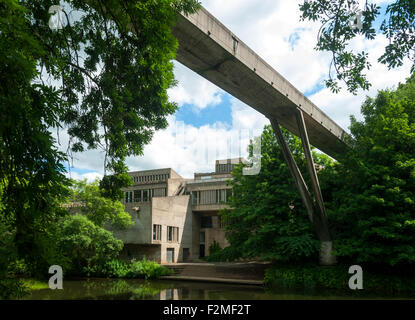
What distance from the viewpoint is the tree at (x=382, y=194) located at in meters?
15.2

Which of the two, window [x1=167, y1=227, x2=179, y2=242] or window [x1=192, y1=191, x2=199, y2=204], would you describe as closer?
window [x1=167, y1=227, x2=179, y2=242]

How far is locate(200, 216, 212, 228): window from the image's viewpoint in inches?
1548

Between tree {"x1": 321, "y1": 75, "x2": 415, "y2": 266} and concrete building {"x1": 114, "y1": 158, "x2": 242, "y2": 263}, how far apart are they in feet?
45.5

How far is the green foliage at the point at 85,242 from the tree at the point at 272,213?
8.04 metres

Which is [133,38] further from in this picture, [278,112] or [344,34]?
[278,112]

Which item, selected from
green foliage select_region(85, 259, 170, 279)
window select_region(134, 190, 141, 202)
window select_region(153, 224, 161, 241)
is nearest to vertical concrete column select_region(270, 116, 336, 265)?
green foliage select_region(85, 259, 170, 279)

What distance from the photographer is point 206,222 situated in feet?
130

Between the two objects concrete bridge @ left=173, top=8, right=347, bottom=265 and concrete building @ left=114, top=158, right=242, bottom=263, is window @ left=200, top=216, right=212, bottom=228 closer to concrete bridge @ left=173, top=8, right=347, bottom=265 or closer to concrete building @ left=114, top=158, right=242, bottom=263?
concrete building @ left=114, top=158, right=242, bottom=263

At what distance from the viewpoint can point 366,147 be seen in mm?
17734

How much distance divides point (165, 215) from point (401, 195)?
67.4ft

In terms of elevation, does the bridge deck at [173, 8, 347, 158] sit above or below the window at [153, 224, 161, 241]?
above

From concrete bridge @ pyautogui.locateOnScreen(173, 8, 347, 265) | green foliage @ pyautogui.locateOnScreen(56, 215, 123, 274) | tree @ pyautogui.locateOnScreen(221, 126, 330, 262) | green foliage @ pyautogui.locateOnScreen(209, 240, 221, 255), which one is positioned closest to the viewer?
concrete bridge @ pyautogui.locateOnScreen(173, 8, 347, 265)

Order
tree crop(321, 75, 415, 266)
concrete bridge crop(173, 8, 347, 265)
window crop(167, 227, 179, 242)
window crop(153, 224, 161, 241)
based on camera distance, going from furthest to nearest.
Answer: window crop(167, 227, 179, 242)
window crop(153, 224, 161, 241)
tree crop(321, 75, 415, 266)
concrete bridge crop(173, 8, 347, 265)

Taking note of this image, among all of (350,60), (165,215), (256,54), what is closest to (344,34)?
(350,60)
